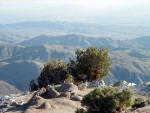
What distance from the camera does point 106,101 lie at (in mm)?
23766

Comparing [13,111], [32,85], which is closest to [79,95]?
[13,111]

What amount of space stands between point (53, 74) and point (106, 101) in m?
29.3

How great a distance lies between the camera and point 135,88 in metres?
38.5

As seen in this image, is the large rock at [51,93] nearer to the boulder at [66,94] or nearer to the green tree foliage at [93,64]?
the boulder at [66,94]

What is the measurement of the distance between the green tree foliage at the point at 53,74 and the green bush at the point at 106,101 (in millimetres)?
27065

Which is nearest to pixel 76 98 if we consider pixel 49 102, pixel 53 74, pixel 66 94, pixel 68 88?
pixel 66 94

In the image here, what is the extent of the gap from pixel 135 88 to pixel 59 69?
61.9 ft

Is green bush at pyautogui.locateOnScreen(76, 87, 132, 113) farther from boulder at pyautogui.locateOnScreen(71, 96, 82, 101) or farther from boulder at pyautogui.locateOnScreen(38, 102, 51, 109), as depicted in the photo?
boulder at pyautogui.locateOnScreen(71, 96, 82, 101)

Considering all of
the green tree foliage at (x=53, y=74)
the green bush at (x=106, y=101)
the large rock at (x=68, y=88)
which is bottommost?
the green tree foliage at (x=53, y=74)

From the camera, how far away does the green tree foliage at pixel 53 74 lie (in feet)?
170

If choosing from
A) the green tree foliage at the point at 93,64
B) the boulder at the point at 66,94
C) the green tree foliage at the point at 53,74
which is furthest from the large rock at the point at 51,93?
the green tree foliage at the point at 53,74

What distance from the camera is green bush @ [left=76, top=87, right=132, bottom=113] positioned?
23.5 metres

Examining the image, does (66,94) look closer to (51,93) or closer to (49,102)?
(51,93)

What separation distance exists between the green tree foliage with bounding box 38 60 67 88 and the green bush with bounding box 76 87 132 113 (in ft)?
88.8
